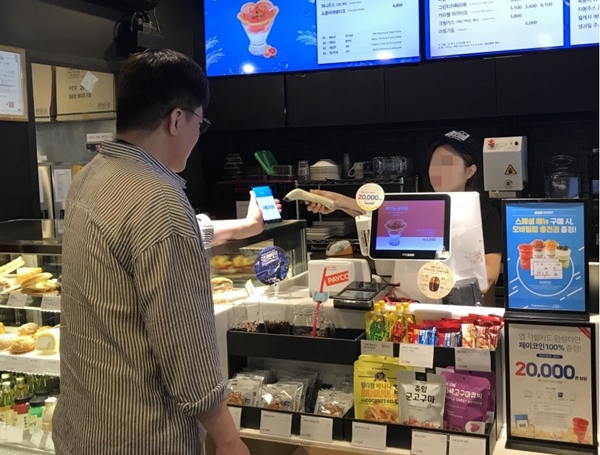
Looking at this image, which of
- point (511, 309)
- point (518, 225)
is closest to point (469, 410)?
point (511, 309)

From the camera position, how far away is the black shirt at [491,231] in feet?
9.64

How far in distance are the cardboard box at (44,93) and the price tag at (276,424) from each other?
169 inches

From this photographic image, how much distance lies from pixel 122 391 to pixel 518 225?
3.27 feet

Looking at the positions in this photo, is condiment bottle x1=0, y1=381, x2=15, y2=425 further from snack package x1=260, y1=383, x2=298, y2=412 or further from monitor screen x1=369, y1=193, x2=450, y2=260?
monitor screen x1=369, y1=193, x2=450, y2=260

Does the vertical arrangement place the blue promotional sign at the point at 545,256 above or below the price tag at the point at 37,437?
above

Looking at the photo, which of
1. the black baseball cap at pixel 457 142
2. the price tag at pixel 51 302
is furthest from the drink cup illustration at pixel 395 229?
the price tag at pixel 51 302

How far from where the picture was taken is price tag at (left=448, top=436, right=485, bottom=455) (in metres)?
1.62

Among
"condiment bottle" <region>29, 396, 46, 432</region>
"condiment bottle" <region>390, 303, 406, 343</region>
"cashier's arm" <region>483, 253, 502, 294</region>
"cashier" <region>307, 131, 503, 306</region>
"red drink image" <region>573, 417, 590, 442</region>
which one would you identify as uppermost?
"cashier" <region>307, 131, 503, 306</region>

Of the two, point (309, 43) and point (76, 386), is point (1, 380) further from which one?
point (309, 43)

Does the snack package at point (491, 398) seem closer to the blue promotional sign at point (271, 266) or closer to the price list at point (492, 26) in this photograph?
the blue promotional sign at point (271, 266)

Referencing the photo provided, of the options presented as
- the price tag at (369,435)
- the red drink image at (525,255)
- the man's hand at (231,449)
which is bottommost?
the price tag at (369,435)

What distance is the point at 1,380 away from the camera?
2621mm

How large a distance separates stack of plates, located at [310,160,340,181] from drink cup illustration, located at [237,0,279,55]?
951 mm

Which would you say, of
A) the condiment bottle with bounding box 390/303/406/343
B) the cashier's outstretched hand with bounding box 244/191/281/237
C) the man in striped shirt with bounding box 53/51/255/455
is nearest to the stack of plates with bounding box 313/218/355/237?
the cashier's outstretched hand with bounding box 244/191/281/237
